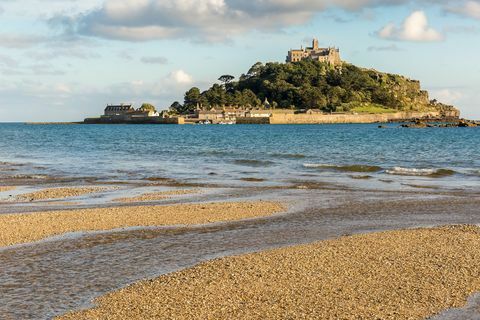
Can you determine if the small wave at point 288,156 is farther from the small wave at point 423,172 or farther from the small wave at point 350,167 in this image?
the small wave at point 423,172

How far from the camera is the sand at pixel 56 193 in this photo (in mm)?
31422

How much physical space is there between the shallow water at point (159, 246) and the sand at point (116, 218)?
1.23 meters

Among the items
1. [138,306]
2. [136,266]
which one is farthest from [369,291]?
[136,266]

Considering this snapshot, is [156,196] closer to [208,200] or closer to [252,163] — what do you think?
[208,200]

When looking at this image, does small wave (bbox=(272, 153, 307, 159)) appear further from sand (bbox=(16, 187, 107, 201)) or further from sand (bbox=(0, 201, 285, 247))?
sand (bbox=(0, 201, 285, 247))

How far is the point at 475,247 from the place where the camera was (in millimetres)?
17688

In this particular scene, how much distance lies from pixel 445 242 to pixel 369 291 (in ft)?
20.4

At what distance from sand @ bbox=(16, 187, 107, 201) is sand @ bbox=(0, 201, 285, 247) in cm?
642

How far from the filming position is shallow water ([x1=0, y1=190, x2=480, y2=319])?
1372cm

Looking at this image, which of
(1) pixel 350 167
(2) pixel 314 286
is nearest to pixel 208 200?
(2) pixel 314 286

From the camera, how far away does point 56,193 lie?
32969mm

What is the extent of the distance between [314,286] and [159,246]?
6.61 metres

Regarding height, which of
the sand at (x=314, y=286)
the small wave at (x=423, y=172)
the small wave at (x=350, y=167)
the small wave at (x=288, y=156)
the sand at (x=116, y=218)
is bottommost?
the small wave at (x=288, y=156)

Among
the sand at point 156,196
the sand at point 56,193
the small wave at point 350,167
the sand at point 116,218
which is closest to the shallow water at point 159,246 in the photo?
the sand at point 116,218
